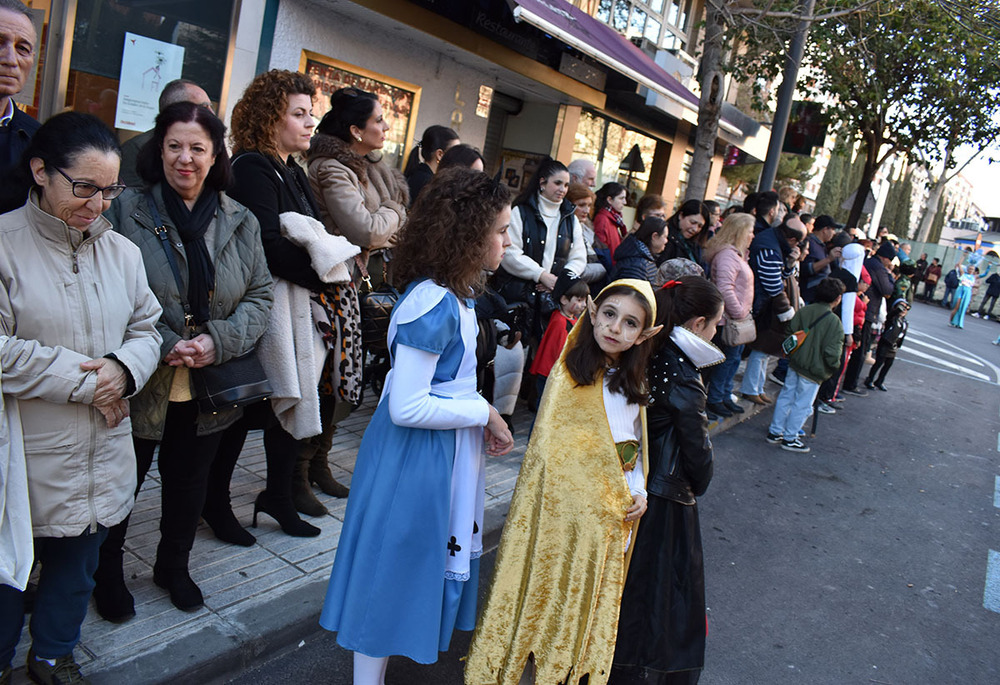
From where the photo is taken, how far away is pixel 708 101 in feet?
30.7

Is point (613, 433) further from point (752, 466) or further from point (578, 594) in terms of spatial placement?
point (752, 466)

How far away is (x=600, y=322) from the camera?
2.71 metres

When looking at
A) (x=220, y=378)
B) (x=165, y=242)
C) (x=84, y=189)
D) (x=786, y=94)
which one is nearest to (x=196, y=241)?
(x=165, y=242)

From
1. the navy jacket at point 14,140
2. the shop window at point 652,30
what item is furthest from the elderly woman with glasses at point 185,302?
the shop window at point 652,30

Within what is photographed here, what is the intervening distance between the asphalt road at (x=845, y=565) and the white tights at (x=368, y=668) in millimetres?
419

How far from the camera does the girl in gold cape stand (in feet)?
8.67

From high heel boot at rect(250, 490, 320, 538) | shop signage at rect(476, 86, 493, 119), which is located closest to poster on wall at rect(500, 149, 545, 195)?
shop signage at rect(476, 86, 493, 119)

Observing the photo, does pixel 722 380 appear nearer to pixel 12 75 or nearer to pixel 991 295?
pixel 12 75

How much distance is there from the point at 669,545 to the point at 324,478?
2.16m

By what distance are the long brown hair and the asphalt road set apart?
4.54 feet

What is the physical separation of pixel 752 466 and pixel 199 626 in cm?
521

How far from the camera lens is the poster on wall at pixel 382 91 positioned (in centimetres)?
860

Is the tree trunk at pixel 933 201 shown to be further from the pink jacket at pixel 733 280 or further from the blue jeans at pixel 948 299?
the pink jacket at pixel 733 280

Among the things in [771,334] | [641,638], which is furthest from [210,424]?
[771,334]
